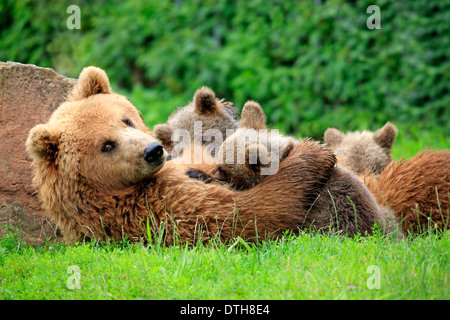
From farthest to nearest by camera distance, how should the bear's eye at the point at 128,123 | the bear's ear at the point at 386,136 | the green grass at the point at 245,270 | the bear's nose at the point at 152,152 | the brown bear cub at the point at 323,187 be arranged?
the bear's ear at the point at 386,136 → the bear's eye at the point at 128,123 → the brown bear cub at the point at 323,187 → the bear's nose at the point at 152,152 → the green grass at the point at 245,270

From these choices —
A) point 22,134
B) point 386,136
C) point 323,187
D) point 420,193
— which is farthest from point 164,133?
point 420,193

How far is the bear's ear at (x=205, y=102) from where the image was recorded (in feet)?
18.6

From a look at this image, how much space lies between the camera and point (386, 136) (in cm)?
566

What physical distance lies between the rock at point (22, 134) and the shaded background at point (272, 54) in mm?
4708

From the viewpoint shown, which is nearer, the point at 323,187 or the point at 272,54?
the point at 323,187

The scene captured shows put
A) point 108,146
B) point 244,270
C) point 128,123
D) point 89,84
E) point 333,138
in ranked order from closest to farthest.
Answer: point 244,270 → point 108,146 → point 128,123 → point 89,84 → point 333,138

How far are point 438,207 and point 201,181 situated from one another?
2.07 m

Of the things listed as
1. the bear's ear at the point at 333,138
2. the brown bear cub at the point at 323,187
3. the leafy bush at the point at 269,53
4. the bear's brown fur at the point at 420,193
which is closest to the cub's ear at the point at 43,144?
the brown bear cub at the point at 323,187

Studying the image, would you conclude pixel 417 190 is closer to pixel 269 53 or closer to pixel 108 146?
pixel 108 146

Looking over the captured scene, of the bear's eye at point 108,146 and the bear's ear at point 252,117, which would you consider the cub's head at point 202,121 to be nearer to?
the bear's ear at point 252,117

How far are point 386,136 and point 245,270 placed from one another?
2.85 metres

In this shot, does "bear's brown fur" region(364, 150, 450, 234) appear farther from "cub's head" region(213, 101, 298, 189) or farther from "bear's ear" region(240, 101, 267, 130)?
"bear's ear" region(240, 101, 267, 130)

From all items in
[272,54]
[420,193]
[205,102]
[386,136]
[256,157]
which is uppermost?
[272,54]

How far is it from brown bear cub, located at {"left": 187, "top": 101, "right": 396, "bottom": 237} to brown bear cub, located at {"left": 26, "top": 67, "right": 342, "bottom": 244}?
0.58 feet
